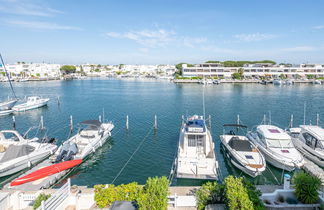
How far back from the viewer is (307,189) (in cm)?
1016

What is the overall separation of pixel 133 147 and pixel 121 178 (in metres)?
7.60

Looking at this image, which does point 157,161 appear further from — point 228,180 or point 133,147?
point 228,180

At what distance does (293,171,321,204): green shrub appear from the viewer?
10062 millimetres

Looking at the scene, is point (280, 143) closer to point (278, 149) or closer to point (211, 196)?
point (278, 149)

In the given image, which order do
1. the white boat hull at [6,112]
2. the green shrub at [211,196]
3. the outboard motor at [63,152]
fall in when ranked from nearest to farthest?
the green shrub at [211,196], the outboard motor at [63,152], the white boat hull at [6,112]

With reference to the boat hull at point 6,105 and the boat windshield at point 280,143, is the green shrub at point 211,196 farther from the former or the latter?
the boat hull at point 6,105

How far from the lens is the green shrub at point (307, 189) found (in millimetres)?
10062

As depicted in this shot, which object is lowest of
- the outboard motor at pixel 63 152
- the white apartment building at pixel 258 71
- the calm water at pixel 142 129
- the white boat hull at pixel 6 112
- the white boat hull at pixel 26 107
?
the calm water at pixel 142 129

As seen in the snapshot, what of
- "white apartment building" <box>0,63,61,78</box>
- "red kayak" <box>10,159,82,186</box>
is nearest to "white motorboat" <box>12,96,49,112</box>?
"red kayak" <box>10,159,82,186</box>

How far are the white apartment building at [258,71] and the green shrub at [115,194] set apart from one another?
126873mm

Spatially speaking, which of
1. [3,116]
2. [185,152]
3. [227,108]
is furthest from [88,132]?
[227,108]

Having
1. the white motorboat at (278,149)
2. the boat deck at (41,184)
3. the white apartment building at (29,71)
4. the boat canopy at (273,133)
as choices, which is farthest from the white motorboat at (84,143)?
the white apartment building at (29,71)

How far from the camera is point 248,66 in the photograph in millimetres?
139125

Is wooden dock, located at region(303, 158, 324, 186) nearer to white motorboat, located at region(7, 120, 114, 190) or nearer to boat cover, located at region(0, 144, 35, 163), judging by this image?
white motorboat, located at region(7, 120, 114, 190)
